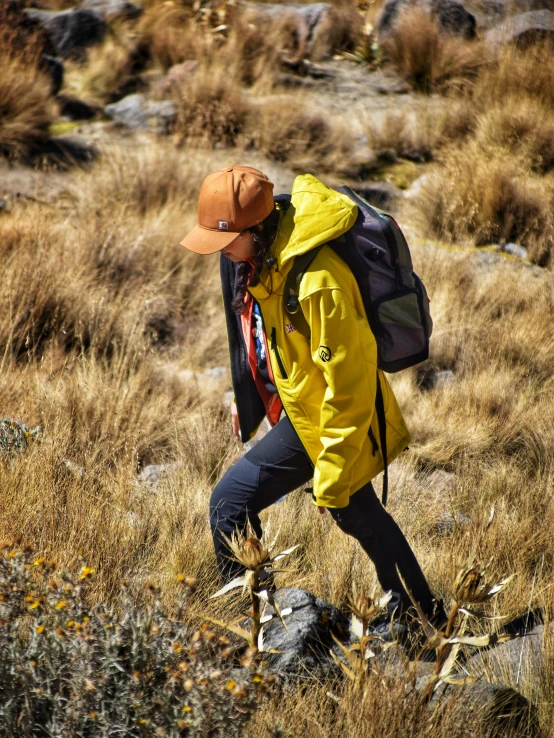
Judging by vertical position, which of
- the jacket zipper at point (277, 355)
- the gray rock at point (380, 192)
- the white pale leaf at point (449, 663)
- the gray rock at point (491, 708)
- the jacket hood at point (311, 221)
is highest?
the jacket hood at point (311, 221)

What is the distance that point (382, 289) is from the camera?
2268 mm

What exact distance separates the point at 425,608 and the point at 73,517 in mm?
1399

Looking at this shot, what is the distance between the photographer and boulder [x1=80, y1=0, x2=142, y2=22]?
10922 mm

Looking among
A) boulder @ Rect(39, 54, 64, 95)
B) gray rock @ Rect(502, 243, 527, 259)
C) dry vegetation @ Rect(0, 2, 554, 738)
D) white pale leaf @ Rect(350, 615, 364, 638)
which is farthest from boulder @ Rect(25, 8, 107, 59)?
white pale leaf @ Rect(350, 615, 364, 638)

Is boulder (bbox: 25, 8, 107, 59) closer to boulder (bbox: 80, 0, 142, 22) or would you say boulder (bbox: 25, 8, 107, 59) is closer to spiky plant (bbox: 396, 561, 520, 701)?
boulder (bbox: 80, 0, 142, 22)

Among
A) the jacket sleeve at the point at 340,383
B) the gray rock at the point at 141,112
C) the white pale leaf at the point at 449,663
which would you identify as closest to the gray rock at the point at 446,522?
the jacket sleeve at the point at 340,383

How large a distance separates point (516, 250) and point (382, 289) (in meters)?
4.90

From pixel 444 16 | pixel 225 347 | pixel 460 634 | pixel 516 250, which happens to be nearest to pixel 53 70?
pixel 444 16

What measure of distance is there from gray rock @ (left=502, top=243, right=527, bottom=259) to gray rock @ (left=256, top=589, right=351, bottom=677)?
4.84 metres

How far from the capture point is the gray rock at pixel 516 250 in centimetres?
665

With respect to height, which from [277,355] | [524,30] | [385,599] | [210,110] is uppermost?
[524,30]

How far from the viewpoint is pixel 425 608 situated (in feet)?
8.34

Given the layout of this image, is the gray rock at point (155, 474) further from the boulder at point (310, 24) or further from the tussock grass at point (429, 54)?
the boulder at point (310, 24)

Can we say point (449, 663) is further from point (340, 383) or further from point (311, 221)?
point (311, 221)
